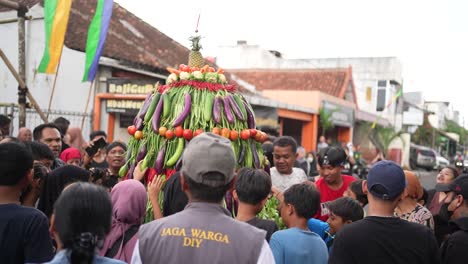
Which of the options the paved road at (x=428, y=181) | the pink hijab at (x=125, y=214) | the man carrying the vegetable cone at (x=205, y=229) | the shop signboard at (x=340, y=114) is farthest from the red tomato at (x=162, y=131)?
the shop signboard at (x=340, y=114)

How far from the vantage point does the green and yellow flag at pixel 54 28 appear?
309 inches

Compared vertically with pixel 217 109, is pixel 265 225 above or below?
below

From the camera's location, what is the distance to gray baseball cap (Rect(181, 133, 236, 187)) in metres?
2.06

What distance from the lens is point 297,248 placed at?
9.53 feet

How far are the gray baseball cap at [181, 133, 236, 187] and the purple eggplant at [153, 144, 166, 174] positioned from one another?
5.27ft

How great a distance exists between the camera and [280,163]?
5156 millimetres

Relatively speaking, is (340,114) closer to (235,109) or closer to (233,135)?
(235,109)

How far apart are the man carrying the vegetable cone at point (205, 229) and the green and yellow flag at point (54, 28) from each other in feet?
21.4

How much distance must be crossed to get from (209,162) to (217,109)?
1.72 meters

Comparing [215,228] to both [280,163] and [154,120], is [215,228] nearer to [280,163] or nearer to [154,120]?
[154,120]

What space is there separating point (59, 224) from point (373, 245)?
5.14ft

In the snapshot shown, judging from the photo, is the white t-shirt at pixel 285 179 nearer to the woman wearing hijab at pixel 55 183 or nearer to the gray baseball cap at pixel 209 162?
the woman wearing hijab at pixel 55 183

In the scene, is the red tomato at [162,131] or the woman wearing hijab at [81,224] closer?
the woman wearing hijab at [81,224]

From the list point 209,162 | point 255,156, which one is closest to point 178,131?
point 255,156
